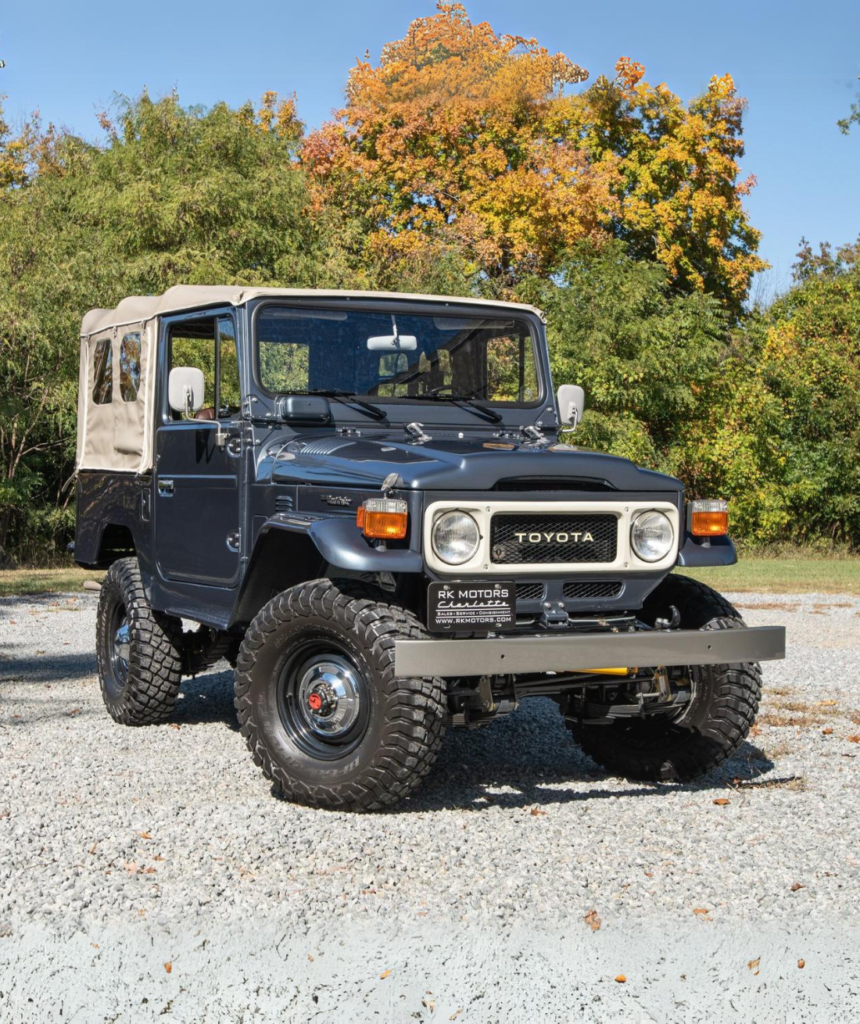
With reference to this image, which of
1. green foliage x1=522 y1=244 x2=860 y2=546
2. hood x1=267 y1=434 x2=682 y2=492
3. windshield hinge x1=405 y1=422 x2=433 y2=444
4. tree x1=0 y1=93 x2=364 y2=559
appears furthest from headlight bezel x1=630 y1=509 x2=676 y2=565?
green foliage x1=522 y1=244 x2=860 y2=546

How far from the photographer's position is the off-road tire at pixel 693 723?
6.08 meters

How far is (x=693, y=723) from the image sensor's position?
619cm

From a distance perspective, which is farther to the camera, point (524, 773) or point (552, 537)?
point (524, 773)

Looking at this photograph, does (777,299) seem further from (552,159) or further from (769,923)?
(769,923)

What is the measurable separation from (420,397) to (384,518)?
1.63 metres

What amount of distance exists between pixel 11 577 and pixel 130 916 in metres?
15.7

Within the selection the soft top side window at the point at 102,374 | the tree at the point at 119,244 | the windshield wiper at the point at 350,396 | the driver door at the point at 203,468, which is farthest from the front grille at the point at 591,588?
the tree at the point at 119,244

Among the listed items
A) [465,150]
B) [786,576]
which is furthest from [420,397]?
[465,150]

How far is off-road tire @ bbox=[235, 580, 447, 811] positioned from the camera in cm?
527

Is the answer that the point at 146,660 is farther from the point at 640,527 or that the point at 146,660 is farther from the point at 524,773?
the point at 640,527

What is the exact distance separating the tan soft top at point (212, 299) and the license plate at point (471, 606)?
6.46 ft

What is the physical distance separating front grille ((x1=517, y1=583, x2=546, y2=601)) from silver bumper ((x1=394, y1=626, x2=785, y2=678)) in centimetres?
18

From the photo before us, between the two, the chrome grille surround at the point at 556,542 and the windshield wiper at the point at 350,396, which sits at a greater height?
the windshield wiper at the point at 350,396

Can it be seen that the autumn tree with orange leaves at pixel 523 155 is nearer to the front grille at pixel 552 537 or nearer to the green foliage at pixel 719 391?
the green foliage at pixel 719 391
